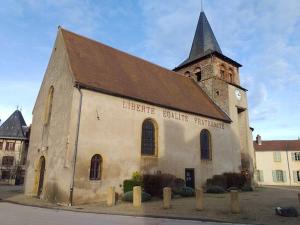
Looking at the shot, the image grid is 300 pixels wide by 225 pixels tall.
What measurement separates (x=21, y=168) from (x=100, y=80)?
83.5ft

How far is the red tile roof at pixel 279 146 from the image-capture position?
36.7 metres

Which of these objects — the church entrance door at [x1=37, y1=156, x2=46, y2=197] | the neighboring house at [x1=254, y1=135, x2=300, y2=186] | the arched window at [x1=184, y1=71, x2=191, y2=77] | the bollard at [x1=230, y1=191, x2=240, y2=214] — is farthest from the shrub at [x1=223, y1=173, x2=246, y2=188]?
the neighboring house at [x1=254, y1=135, x2=300, y2=186]

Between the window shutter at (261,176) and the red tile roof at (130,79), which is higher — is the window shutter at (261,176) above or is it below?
below

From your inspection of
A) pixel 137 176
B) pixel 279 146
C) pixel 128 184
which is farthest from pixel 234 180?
pixel 279 146

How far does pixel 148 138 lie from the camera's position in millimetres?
16859

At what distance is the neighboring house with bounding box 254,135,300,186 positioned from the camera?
35.7 metres

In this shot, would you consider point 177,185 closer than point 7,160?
Yes

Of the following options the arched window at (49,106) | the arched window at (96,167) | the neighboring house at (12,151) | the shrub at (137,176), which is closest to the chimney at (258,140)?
the shrub at (137,176)

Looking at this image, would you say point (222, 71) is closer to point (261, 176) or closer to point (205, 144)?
point (205, 144)

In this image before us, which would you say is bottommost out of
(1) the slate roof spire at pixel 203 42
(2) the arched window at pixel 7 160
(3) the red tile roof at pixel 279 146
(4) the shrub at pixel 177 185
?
(4) the shrub at pixel 177 185

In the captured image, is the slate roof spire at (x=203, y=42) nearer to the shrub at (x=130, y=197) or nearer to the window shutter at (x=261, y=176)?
the shrub at (x=130, y=197)

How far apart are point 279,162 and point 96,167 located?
103 feet

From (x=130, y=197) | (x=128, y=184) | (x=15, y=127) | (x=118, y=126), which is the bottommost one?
(x=130, y=197)

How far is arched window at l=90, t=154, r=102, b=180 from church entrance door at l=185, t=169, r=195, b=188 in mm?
6785
